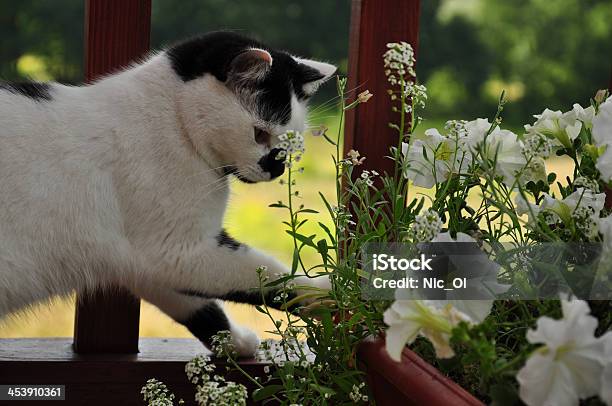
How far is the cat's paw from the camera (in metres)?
1.22

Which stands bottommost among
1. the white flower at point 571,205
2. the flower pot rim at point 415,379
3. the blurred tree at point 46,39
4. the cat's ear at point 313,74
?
the flower pot rim at point 415,379

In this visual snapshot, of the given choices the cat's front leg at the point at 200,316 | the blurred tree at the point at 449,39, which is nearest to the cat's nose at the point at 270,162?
the cat's front leg at the point at 200,316

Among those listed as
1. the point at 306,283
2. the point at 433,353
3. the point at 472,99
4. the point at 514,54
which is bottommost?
the point at 433,353

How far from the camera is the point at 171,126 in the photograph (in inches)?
45.5

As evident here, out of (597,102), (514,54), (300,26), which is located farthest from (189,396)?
(514,54)

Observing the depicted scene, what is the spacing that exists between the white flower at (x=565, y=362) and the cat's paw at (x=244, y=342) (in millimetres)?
663

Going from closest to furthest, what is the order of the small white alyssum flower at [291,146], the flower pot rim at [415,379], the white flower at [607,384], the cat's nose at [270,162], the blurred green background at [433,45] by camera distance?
the white flower at [607,384], the flower pot rim at [415,379], the small white alyssum flower at [291,146], the cat's nose at [270,162], the blurred green background at [433,45]

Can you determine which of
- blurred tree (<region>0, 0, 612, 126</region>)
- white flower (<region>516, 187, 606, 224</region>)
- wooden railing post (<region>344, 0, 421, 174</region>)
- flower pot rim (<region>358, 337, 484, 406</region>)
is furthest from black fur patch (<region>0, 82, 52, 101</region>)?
blurred tree (<region>0, 0, 612, 126</region>)

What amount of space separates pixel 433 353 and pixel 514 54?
4261mm

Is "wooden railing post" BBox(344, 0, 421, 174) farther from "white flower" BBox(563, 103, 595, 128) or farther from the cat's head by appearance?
"white flower" BBox(563, 103, 595, 128)

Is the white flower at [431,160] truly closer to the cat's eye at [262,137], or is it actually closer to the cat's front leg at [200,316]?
the cat's eye at [262,137]

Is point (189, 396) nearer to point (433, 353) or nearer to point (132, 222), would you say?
point (132, 222)

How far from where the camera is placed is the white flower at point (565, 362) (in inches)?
23.1

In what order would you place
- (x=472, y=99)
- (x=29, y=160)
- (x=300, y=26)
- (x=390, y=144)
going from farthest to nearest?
1. (x=472, y=99)
2. (x=300, y=26)
3. (x=390, y=144)
4. (x=29, y=160)
